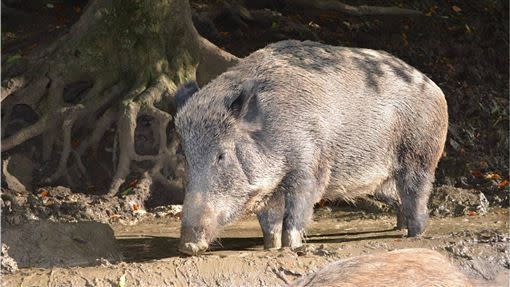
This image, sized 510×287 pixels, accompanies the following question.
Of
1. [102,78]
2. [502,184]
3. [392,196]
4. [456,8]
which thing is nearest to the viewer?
[392,196]

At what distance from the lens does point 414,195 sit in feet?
29.1

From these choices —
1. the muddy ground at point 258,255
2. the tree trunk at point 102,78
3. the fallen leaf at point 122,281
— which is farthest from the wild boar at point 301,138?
the tree trunk at point 102,78

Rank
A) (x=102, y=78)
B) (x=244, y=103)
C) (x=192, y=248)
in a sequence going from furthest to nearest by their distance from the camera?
1. (x=102, y=78)
2. (x=244, y=103)
3. (x=192, y=248)

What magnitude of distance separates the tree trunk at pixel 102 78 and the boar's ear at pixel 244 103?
2890 millimetres

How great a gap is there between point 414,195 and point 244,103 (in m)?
1.92

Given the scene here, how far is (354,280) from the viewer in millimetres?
4285

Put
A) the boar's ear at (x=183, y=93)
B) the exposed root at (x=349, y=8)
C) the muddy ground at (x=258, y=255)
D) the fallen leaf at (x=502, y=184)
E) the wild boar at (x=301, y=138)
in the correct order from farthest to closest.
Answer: the exposed root at (x=349, y=8) < the fallen leaf at (x=502, y=184) < the boar's ear at (x=183, y=93) < the wild boar at (x=301, y=138) < the muddy ground at (x=258, y=255)

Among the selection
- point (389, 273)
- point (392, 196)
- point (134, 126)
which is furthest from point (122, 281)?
point (134, 126)

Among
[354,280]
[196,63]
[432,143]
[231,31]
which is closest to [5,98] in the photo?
[196,63]

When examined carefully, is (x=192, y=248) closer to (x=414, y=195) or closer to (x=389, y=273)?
(x=414, y=195)

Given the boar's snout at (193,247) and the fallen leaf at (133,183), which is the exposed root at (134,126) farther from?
the boar's snout at (193,247)

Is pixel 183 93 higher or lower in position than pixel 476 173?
higher

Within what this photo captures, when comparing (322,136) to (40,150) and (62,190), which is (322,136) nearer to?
(62,190)

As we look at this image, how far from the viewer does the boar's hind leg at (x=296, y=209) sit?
26.1ft
